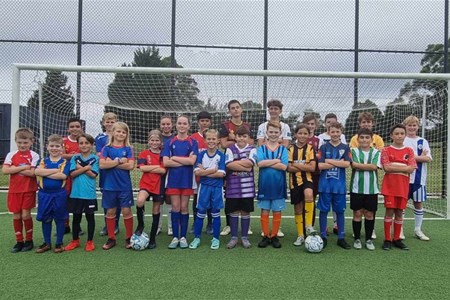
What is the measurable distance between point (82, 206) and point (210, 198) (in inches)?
58.3

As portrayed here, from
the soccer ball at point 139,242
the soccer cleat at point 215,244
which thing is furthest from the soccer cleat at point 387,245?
the soccer ball at point 139,242

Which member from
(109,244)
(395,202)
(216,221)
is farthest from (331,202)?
(109,244)

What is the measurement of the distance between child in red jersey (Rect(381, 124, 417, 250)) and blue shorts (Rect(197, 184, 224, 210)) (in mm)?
1947

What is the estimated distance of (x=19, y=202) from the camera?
4145 mm

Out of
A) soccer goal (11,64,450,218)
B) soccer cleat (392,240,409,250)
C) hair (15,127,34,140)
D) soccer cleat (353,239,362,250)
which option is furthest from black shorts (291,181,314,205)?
hair (15,127,34,140)

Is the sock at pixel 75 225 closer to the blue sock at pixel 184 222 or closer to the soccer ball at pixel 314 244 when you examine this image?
the blue sock at pixel 184 222

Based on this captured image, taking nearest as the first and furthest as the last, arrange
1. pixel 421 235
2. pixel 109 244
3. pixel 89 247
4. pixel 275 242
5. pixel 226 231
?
pixel 89 247
pixel 109 244
pixel 275 242
pixel 421 235
pixel 226 231

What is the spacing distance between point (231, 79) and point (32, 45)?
546 cm

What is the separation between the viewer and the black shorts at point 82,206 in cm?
418

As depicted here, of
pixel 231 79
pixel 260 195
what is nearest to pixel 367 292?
pixel 260 195

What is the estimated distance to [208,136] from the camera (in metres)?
4.28

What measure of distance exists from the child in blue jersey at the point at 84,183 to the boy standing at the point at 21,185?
46 cm

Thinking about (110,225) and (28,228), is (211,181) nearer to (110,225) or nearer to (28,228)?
(110,225)

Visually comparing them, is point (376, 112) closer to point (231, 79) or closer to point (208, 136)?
point (231, 79)
